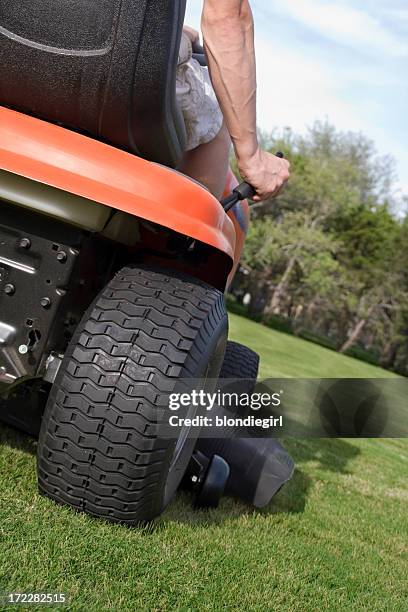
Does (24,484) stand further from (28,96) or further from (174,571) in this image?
(28,96)

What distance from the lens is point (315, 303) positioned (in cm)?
3862

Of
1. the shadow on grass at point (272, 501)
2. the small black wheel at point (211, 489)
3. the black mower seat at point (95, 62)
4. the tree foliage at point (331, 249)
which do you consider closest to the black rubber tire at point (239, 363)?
the shadow on grass at point (272, 501)

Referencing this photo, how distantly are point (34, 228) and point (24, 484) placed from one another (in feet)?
2.48

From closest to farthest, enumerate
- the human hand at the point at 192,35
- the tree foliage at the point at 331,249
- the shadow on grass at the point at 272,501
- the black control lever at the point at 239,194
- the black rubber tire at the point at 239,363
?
the black control lever at the point at 239,194 → the shadow on grass at the point at 272,501 → the human hand at the point at 192,35 → the black rubber tire at the point at 239,363 → the tree foliage at the point at 331,249

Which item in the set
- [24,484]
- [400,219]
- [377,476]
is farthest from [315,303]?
[24,484]

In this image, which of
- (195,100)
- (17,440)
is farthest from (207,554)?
(195,100)

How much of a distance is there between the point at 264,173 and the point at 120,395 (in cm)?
80

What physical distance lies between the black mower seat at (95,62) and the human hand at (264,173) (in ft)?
1.26

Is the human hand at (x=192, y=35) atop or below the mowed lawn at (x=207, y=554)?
atop

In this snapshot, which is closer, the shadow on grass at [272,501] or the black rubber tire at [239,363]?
the shadow on grass at [272,501]

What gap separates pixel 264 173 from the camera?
216 centimetres

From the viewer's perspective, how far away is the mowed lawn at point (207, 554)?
165cm

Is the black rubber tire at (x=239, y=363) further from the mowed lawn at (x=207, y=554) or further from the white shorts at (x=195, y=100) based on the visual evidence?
the white shorts at (x=195, y=100)

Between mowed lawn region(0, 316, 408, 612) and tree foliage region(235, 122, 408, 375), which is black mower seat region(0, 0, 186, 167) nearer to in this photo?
mowed lawn region(0, 316, 408, 612)
